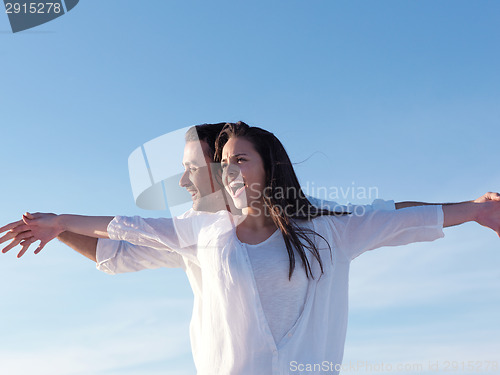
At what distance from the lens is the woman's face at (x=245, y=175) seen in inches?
170

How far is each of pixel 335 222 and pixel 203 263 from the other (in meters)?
1.05

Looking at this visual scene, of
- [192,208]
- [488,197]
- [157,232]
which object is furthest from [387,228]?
[192,208]

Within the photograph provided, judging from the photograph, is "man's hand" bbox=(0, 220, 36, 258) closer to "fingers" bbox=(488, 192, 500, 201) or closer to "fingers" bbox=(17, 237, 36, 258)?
"fingers" bbox=(17, 237, 36, 258)

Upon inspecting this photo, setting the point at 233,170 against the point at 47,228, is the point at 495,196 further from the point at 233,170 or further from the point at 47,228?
the point at 47,228

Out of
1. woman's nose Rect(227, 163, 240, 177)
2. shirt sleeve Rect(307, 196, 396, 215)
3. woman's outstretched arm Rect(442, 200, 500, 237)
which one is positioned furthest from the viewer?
woman's nose Rect(227, 163, 240, 177)

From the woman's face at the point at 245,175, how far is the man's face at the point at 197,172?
2.57 ft

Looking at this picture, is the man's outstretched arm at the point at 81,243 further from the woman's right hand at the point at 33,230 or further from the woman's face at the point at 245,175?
the woman's face at the point at 245,175

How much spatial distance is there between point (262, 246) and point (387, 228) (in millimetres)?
916

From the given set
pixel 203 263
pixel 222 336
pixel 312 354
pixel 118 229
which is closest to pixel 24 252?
pixel 118 229

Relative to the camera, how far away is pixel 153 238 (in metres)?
4.23

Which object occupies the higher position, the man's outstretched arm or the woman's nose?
the woman's nose

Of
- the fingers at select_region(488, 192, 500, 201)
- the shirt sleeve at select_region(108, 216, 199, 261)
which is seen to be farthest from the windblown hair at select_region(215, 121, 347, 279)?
the fingers at select_region(488, 192, 500, 201)

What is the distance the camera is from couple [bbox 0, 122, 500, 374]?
3.93 metres

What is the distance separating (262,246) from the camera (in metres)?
4.12
